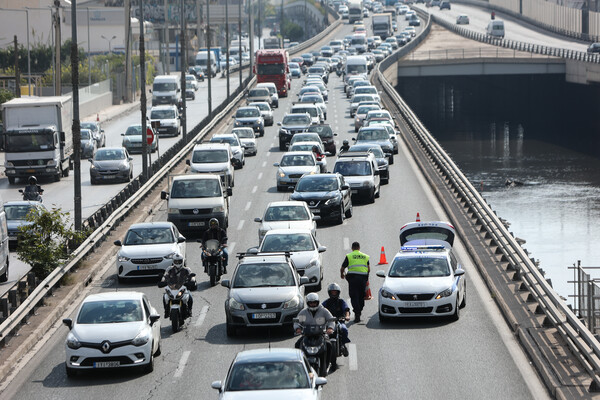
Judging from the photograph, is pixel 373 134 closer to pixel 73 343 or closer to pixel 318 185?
pixel 318 185

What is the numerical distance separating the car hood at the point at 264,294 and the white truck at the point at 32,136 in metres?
31.5

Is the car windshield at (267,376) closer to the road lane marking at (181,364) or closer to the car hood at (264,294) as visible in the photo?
the road lane marking at (181,364)

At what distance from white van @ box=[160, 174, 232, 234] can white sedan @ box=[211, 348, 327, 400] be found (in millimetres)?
20237

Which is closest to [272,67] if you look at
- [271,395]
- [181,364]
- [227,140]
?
[227,140]

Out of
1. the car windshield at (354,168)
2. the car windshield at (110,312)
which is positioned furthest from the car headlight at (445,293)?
the car windshield at (354,168)

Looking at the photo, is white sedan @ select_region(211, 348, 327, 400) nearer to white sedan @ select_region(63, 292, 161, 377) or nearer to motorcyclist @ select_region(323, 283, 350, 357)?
motorcyclist @ select_region(323, 283, 350, 357)

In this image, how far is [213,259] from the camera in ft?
91.9

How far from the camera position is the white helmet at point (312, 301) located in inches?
718

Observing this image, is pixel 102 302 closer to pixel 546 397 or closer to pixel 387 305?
pixel 387 305

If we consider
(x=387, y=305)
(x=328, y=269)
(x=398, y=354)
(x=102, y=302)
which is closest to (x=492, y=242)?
(x=328, y=269)

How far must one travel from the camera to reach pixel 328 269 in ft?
98.8

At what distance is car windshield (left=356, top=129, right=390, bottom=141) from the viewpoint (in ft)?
181

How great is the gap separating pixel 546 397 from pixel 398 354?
3695 millimetres

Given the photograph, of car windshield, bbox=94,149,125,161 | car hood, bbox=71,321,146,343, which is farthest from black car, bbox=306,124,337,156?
car hood, bbox=71,321,146,343
